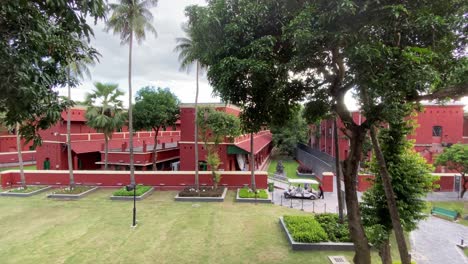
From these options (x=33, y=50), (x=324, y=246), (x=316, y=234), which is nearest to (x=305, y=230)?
(x=316, y=234)

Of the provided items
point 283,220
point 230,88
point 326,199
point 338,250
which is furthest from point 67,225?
point 326,199

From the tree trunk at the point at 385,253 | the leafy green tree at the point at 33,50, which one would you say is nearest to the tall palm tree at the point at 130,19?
the leafy green tree at the point at 33,50

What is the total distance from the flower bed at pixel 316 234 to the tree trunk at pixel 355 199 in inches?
119

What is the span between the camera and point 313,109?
9.84 m

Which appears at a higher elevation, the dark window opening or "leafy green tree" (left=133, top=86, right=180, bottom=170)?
"leafy green tree" (left=133, top=86, right=180, bottom=170)

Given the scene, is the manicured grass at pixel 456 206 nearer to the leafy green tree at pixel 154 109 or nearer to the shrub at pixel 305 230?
the shrub at pixel 305 230

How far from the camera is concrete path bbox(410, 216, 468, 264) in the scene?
423 inches

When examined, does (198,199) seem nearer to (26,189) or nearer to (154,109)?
(154,109)

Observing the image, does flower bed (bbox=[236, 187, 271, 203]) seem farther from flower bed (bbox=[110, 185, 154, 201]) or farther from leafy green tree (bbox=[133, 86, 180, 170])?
leafy green tree (bbox=[133, 86, 180, 170])

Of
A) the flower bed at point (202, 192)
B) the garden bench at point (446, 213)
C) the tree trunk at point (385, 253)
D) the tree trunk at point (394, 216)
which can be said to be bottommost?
the garden bench at point (446, 213)

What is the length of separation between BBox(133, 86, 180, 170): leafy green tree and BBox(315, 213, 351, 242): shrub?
56.7 feet

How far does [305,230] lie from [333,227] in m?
1.35

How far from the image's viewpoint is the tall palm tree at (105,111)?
22.6m

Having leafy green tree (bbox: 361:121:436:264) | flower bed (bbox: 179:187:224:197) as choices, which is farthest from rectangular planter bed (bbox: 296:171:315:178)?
leafy green tree (bbox: 361:121:436:264)
